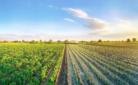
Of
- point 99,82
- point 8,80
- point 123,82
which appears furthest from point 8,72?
point 123,82

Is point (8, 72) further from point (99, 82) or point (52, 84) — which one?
point (99, 82)

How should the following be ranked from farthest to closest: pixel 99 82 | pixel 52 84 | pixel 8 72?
pixel 8 72, pixel 99 82, pixel 52 84

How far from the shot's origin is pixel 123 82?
11758 millimetres

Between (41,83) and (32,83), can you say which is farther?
(41,83)

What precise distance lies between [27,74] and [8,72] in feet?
4.85

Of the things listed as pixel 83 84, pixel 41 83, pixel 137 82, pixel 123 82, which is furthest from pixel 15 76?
pixel 137 82

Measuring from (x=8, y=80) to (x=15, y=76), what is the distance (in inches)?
31.2

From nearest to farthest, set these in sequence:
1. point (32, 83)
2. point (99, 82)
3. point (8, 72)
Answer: point (32, 83), point (99, 82), point (8, 72)

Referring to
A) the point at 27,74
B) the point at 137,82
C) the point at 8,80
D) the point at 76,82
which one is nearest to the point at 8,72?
the point at 27,74

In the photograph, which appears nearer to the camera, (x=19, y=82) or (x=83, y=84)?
(x=19, y=82)

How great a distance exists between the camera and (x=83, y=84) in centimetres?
1116

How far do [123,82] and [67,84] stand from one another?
3.39m

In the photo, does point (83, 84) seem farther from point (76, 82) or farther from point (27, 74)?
point (27, 74)

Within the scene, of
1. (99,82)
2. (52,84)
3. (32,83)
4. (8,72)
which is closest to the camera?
(32,83)
